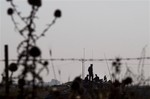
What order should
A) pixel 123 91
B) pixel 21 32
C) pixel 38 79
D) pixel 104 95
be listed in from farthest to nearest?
pixel 123 91
pixel 104 95
pixel 21 32
pixel 38 79

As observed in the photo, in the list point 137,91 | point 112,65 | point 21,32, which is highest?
point 21,32

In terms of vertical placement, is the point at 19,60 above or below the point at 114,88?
above

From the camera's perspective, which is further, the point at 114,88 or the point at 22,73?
the point at 114,88

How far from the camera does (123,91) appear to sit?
669 centimetres

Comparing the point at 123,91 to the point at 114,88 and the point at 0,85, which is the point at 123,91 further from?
the point at 0,85

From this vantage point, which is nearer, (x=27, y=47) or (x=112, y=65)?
(x=27, y=47)

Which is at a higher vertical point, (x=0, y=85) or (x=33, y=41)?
(x=33, y=41)

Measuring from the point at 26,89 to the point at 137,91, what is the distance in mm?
2387

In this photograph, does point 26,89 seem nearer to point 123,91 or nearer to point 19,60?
point 19,60

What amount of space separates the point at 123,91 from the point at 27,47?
2277 mm

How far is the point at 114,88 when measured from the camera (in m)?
6.34

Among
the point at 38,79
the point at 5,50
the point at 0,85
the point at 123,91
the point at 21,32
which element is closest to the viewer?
the point at 38,79

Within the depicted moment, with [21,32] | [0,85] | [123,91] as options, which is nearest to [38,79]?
[21,32]

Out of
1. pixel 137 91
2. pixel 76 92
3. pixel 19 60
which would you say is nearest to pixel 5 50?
pixel 76 92
